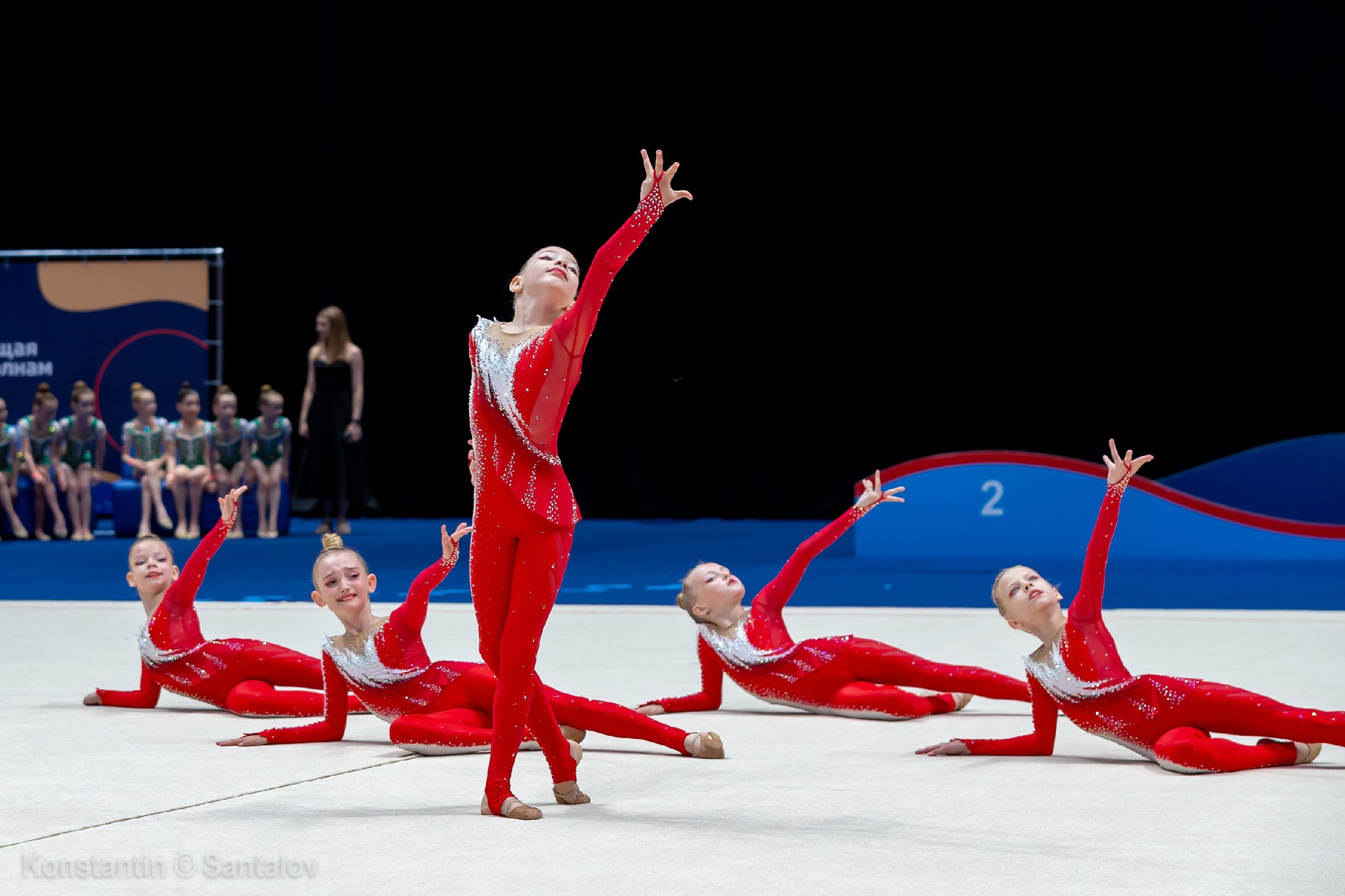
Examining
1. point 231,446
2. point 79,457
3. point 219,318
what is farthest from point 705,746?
point 219,318

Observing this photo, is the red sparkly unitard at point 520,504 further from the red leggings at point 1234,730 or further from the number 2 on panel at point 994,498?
the number 2 on panel at point 994,498

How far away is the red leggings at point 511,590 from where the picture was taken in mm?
2965

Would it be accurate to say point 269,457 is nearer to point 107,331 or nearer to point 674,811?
point 107,331

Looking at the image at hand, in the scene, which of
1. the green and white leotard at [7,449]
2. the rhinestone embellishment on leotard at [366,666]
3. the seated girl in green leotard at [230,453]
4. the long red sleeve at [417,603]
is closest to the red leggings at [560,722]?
the rhinestone embellishment on leotard at [366,666]

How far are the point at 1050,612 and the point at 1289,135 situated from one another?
900 centimetres

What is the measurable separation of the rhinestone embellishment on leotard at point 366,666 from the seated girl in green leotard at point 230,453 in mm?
7824

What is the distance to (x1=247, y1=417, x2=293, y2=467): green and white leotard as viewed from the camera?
11422 mm

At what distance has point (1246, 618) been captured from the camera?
234 inches

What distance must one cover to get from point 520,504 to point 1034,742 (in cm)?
138

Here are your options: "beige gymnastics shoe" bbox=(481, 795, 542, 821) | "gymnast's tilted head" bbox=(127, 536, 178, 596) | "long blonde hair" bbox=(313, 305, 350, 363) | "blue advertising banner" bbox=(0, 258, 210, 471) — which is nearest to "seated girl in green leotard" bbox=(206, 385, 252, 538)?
"long blonde hair" bbox=(313, 305, 350, 363)

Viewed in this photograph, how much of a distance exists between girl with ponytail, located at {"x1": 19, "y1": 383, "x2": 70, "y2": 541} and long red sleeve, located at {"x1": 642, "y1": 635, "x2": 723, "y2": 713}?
8310 millimetres

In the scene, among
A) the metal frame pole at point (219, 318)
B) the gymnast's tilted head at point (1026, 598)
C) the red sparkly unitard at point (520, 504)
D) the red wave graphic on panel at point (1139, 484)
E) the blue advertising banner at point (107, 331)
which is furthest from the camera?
the metal frame pole at point (219, 318)

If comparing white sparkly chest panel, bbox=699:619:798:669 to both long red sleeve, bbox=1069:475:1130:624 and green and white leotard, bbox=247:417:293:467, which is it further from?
green and white leotard, bbox=247:417:293:467

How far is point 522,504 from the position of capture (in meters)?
2.96
